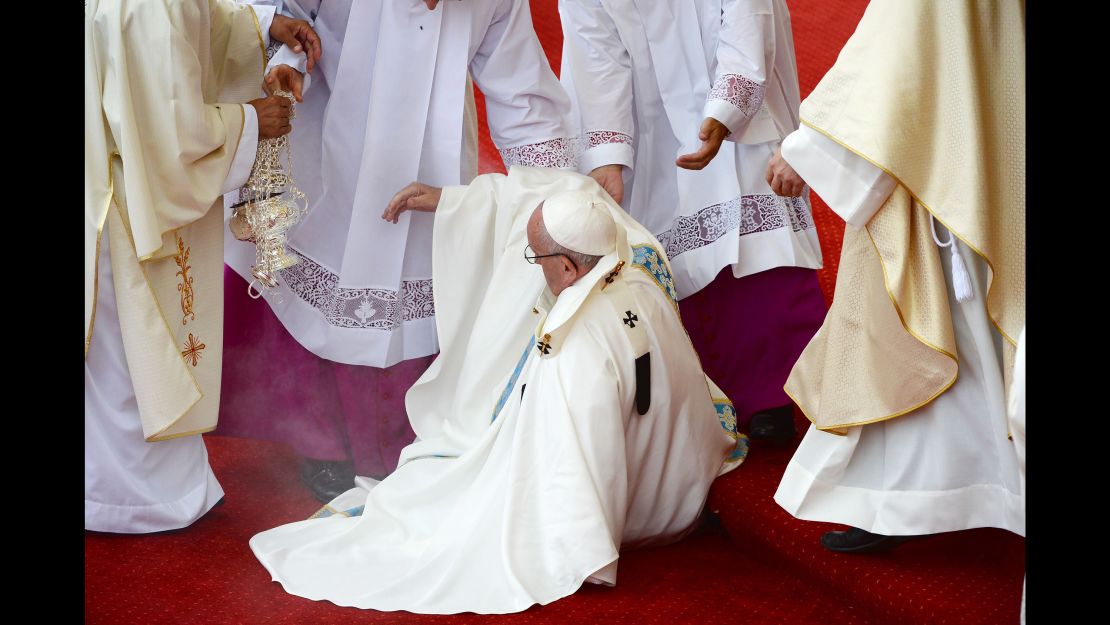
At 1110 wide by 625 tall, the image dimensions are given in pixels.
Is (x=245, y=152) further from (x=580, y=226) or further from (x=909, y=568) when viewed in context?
(x=909, y=568)

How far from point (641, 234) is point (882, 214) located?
4.16 feet

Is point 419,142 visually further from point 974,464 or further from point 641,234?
point 974,464

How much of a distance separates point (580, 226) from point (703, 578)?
1.07m

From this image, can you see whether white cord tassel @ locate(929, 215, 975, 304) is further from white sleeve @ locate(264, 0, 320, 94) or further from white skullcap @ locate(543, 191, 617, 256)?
white sleeve @ locate(264, 0, 320, 94)

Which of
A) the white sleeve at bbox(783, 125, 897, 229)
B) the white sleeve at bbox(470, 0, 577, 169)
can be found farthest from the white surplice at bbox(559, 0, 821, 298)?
the white sleeve at bbox(783, 125, 897, 229)

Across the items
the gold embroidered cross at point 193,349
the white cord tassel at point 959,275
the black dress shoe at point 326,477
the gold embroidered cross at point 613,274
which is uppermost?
the white cord tassel at point 959,275

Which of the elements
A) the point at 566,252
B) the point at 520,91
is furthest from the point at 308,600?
the point at 520,91

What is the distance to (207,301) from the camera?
3652 millimetres

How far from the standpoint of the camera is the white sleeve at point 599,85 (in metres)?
4.34

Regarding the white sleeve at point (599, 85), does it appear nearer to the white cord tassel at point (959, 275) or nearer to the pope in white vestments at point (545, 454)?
the pope in white vestments at point (545, 454)

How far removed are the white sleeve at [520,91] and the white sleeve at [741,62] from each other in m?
0.59

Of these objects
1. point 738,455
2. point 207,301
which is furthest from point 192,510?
point 738,455

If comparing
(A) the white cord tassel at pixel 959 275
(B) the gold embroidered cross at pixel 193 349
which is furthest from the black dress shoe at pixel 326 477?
(A) the white cord tassel at pixel 959 275

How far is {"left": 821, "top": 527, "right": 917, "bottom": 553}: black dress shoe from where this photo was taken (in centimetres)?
290
